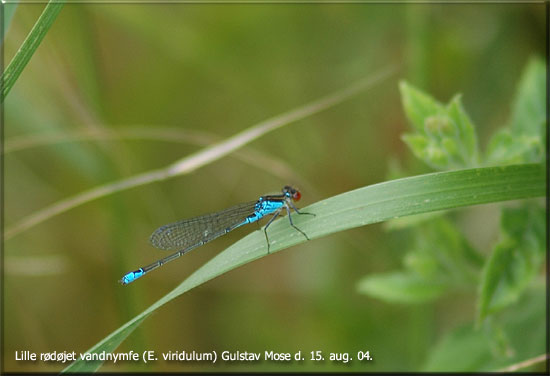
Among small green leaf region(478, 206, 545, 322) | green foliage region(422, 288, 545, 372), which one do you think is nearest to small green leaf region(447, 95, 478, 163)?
small green leaf region(478, 206, 545, 322)

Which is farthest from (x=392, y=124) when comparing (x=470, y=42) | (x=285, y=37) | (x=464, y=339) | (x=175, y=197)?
(x=464, y=339)

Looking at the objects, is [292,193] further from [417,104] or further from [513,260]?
[513,260]

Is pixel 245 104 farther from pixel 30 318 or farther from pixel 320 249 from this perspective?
pixel 30 318

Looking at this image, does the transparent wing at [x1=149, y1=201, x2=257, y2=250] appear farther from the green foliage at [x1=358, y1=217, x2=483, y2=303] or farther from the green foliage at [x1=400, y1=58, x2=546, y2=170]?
the green foliage at [x1=400, y1=58, x2=546, y2=170]

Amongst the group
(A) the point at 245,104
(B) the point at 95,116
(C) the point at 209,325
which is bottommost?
(C) the point at 209,325

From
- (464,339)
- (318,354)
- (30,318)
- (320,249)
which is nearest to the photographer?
(464,339)

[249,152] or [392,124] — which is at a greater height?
[392,124]

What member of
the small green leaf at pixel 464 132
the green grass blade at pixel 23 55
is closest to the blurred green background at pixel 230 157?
the small green leaf at pixel 464 132
